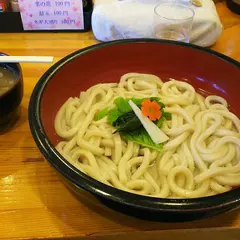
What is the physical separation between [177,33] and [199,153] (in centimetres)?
64

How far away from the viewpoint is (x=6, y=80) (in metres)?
0.98

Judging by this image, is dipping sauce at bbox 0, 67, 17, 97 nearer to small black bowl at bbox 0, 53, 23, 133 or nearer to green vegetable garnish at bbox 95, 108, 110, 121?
small black bowl at bbox 0, 53, 23, 133

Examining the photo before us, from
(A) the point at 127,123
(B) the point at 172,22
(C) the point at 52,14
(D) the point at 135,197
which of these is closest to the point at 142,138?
(A) the point at 127,123

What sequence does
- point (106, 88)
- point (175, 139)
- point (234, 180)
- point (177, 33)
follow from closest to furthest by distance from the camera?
1. point (234, 180)
2. point (175, 139)
3. point (106, 88)
4. point (177, 33)

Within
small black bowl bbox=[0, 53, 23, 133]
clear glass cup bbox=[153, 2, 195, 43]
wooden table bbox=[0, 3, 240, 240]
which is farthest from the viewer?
clear glass cup bbox=[153, 2, 195, 43]

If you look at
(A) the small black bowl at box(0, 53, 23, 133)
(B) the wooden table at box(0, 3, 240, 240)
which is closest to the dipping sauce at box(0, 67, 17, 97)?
(A) the small black bowl at box(0, 53, 23, 133)

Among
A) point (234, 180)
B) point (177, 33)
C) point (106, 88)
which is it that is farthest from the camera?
point (177, 33)

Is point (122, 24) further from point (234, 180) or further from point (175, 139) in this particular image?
point (234, 180)

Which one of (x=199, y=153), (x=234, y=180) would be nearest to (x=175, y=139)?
(x=199, y=153)

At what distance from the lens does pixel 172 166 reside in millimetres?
895

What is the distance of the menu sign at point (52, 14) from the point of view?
4.56ft

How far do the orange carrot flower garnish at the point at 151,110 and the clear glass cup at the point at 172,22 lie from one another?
0.48m

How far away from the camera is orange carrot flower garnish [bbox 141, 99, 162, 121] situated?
3.15 ft

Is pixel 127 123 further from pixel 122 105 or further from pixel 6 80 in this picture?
pixel 6 80
